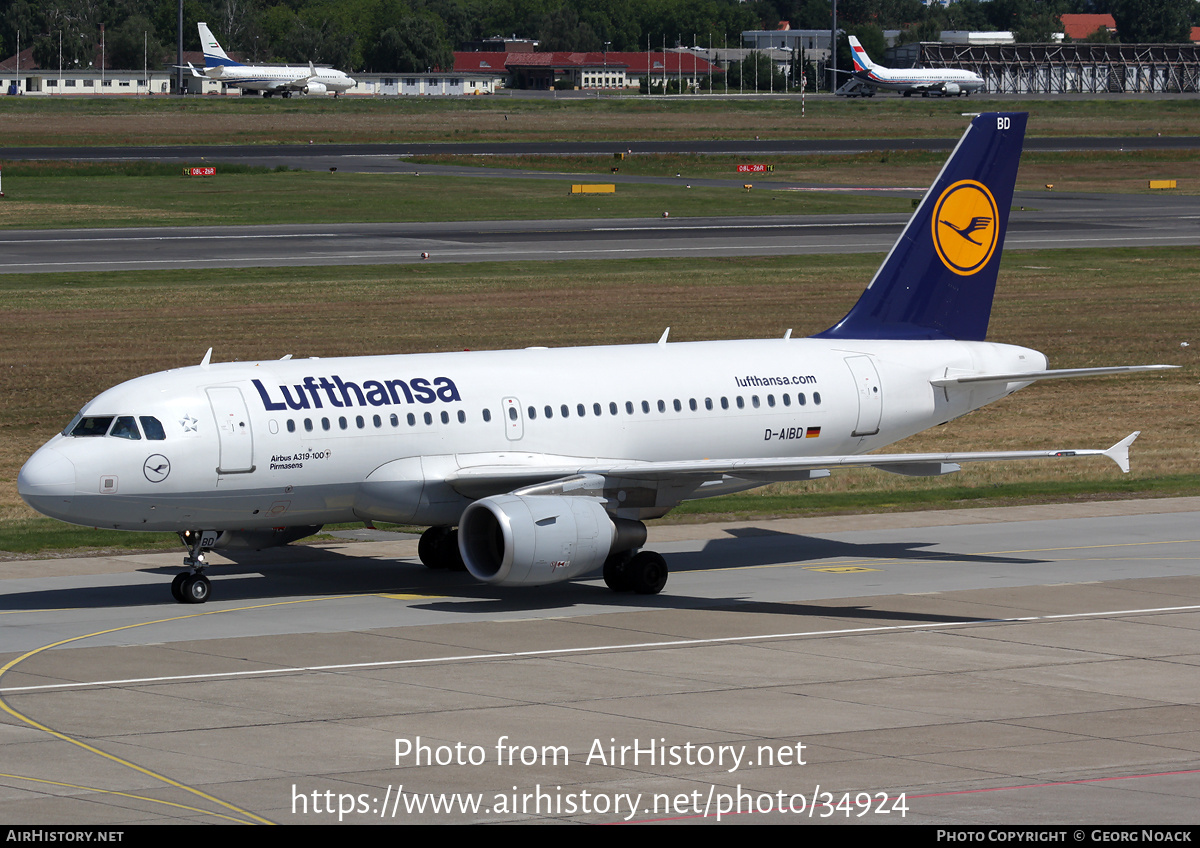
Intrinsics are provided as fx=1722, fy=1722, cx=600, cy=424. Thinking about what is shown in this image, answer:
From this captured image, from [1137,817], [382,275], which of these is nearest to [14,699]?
[1137,817]

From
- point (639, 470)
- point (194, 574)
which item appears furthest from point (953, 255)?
point (194, 574)

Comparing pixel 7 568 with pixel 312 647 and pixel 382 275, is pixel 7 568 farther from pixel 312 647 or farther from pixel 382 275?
pixel 382 275

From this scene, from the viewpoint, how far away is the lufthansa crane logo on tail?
38375 millimetres

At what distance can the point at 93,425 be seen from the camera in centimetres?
2975

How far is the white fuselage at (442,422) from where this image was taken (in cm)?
2958

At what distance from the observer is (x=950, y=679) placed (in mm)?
25406

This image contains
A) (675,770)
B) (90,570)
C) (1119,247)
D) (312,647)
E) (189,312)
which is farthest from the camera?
(1119,247)

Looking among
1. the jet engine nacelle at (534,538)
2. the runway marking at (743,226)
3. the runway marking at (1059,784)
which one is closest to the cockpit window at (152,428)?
the jet engine nacelle at (534,538)

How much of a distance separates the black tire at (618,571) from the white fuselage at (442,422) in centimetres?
89

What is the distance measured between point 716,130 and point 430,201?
79554mm

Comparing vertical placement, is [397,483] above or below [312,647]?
above

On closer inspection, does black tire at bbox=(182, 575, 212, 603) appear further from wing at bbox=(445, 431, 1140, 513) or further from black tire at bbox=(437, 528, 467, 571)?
black tire at bbox=(437, 528, 467, 571)

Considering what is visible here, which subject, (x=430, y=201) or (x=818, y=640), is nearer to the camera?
(x=818, y=640)

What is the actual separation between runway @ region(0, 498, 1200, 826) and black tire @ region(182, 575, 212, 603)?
43 centimetres
